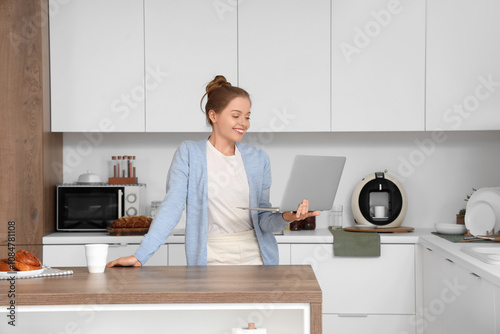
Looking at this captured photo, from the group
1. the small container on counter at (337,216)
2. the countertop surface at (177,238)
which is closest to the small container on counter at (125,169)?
the countertop surface at (177,238)

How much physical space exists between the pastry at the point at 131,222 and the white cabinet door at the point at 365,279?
0.83m

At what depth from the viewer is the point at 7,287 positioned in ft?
5.49

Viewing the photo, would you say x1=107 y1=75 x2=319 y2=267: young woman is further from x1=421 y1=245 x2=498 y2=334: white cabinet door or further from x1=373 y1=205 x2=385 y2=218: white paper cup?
x1=373 y1=205 x2=385 y2=218: white paper cup

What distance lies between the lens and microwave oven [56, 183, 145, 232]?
11.8 feet

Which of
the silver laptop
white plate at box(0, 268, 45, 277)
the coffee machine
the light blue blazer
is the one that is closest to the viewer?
white plate at box(0, 268, 45, 277)

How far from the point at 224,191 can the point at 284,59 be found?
4.51 feet

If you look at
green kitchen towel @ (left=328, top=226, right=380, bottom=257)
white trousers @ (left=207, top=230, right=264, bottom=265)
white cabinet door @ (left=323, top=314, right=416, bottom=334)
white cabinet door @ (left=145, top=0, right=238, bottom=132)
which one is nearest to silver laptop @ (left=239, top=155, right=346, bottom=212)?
white trousers @ (left=207, top=230, right=264, bottom=265)

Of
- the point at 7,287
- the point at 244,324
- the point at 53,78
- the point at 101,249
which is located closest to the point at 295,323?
the point at 244,324

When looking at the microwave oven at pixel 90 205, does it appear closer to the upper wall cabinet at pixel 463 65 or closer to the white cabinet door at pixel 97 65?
the white cabinet door at pixel 97 65

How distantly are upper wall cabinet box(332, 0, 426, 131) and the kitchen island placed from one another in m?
1.78

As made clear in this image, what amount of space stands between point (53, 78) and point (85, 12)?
0.41 metres

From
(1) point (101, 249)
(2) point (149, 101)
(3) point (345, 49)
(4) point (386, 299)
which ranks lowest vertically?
(4) point (386, 299)

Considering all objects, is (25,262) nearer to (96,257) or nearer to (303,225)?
(96,257)

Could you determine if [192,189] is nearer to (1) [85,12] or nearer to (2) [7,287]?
(2) [7,287]
